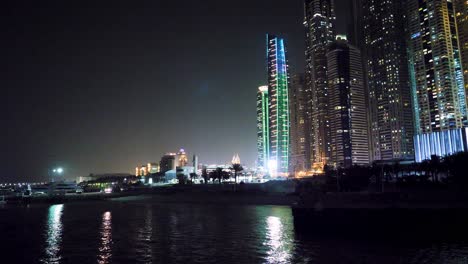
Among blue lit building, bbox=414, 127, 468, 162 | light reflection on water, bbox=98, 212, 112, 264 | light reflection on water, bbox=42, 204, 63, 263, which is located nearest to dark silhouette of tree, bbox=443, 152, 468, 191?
light reflection on water, bbox=98, 212, 112, 264

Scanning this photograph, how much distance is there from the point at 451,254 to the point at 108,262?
3869 centimetres

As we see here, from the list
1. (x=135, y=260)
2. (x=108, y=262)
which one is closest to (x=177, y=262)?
(x=135, y=260)

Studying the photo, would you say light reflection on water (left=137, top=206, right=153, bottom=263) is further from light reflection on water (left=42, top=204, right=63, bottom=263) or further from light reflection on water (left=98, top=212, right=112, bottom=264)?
light reflection on water (left=42, top=204, right=63, bottom=263)

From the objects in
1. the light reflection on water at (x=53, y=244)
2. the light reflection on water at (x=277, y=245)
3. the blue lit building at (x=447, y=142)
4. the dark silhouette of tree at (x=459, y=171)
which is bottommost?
the light reflection on water at (x=53, y=244)

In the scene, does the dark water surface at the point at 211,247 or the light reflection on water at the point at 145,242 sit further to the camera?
the light reflection on water at the point at 145,242

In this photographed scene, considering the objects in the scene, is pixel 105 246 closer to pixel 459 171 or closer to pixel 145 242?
pixel 145 242

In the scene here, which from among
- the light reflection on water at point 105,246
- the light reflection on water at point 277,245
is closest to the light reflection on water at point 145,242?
the light reflection on water at point 105,246

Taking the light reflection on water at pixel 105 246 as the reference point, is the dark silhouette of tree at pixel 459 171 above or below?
above

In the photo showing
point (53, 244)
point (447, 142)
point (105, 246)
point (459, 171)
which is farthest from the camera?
point (447, 142)

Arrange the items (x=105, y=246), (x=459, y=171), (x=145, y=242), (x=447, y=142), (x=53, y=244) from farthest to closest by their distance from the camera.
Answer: (x=447, y=142), (x=459, y=171), (x=145, y=242), (x=53, y=244), (x=105, y=246)

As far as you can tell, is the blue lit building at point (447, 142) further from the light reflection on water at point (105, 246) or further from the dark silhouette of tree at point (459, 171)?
the light reflection on water at point (105, 246)

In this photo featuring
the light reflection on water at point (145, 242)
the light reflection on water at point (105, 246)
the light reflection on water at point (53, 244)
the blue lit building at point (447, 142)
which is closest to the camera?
the light reflection on water at point (105, 246)

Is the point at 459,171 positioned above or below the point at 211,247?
above

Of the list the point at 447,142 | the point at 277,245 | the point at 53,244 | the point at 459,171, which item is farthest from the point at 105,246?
the point at 447,142
